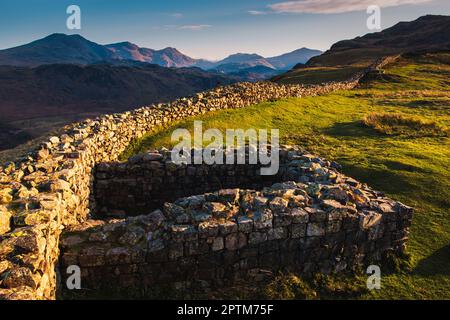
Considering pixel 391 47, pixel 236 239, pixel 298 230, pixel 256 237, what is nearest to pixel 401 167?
pixel 298 230

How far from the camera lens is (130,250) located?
7.00m

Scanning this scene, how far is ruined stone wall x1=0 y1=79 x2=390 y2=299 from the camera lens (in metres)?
5.54

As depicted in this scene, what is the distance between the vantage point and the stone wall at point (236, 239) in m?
7.09

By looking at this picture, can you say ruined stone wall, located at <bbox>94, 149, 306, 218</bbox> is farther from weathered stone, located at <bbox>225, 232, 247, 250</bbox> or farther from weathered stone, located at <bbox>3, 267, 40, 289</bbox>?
weathered stone, located at <bbox>3, 267, 40, 289</bbox>

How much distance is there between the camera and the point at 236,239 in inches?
292

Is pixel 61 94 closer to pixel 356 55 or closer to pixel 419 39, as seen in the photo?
pixel 356 55

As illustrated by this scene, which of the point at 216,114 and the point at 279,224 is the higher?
the point at 216,114

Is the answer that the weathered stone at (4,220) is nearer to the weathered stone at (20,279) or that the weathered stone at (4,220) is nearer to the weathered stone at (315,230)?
the weathered stone at (20,279)

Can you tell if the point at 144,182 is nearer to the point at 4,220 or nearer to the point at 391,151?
the point at 4,220

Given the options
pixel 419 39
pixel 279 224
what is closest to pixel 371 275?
pixel 279 224

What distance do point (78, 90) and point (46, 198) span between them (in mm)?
145917

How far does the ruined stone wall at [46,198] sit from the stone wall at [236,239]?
2.45 ft
